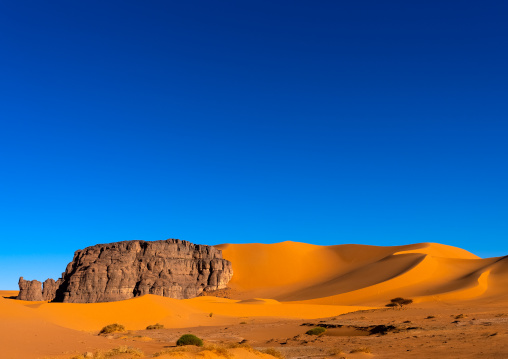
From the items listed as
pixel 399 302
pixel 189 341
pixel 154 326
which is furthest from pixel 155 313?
pixel 399 302

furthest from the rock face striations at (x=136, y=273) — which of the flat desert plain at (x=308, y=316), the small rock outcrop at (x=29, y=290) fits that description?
the flat desert plain at (x=308, y=316)

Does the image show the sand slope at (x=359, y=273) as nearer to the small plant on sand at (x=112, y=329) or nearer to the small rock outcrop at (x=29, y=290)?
the small plant on sand at (x=112, y=329)

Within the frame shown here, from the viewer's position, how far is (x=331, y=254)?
99.8 m

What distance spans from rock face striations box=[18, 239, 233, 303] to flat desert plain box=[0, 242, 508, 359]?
17.9 ft

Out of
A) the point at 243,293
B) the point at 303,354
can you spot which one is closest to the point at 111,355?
the point at 303,354

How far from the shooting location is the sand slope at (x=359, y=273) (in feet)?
178

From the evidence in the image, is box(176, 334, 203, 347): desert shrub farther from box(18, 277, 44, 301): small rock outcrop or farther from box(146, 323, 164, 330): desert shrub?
box(18, 277, 44, 301): small rock outcrop

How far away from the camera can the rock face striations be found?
215 feet

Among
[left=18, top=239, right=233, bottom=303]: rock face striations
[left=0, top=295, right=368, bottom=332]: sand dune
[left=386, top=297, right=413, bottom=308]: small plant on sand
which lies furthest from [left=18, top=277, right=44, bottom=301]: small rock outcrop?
[left=386, top=297, right=413, bottom=308]: small plant on sand

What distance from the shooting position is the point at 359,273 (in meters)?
75.1

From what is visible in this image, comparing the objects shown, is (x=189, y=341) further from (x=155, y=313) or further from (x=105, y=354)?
(x=155, y=313)

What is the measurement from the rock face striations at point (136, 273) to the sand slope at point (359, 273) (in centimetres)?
842

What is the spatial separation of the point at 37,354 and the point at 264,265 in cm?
8509

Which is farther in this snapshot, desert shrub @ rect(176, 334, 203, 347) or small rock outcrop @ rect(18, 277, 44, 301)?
small rock outcrop @ rect(18, 277, 44, 301)
